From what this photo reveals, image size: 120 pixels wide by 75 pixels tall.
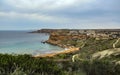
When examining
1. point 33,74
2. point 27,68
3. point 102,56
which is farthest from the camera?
point 102,56

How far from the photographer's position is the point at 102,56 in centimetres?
2553

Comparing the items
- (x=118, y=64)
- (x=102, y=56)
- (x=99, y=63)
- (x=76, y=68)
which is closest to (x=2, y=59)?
(x=76, y=68)

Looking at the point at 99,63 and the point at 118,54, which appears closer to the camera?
the point at 99,63

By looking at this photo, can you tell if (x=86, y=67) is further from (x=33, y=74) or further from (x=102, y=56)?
(x=102, y=56)

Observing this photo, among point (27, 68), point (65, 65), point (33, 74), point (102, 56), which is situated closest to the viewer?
point (33, 74)

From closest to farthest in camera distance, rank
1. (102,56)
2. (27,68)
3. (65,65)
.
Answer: (27,68), (65,65), (102,56)

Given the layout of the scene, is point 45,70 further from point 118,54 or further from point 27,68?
point 118,54

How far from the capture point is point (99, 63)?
730 inches

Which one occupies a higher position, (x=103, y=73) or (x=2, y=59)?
(x=2, y=59)

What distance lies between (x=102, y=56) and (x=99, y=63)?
709 cm

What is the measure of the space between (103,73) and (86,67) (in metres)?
1.25

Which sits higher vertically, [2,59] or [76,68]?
[2,59]

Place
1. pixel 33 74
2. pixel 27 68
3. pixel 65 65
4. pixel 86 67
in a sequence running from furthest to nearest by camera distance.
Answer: pixel 65 65 → pixel 86 67 → pixel 27 68 → pixel 33 74

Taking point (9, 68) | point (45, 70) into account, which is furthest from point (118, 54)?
point (9, 68)
